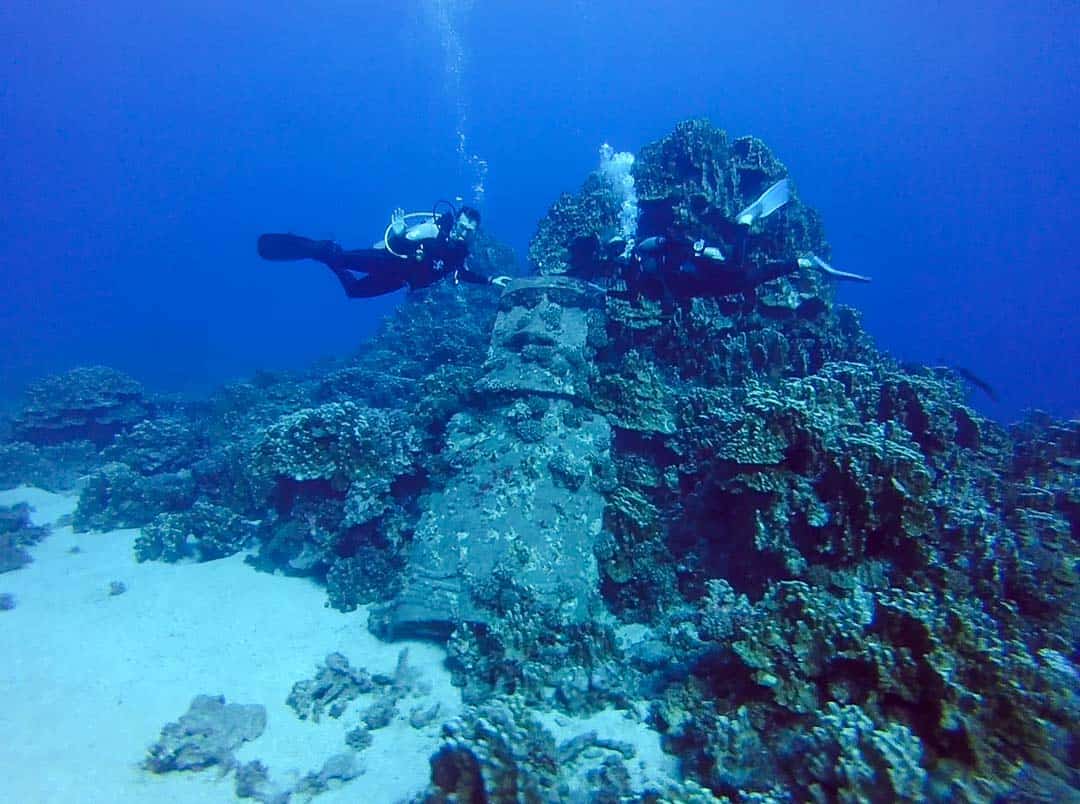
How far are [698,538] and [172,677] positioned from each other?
23.5 ft

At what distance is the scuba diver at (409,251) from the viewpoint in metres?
10.2

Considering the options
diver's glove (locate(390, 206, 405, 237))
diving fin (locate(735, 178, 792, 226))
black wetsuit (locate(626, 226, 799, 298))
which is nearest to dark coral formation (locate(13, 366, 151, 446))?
diver's glove (locate(390, 206, 405, 237))

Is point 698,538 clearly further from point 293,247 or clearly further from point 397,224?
point 293,247

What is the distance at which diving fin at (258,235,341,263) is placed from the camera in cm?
1039

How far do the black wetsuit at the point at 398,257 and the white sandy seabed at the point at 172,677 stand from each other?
18.7 ft

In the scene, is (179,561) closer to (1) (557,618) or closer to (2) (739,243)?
(1) (557,618)

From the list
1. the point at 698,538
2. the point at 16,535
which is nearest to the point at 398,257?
the point at 698,538

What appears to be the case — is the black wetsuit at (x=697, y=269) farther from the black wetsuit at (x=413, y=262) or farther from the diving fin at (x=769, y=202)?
the black wetsuit at (x=413, y=262)

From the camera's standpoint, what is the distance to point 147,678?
276 inches

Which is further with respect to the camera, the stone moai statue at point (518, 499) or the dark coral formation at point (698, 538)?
the stone moai statue at point (518, 499)

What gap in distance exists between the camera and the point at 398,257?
33.7ft

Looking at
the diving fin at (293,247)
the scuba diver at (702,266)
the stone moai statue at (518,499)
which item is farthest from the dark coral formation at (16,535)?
the scuba diver at (702,266)

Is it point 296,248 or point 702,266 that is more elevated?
point 702,266

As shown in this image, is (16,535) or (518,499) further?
(16,535)
